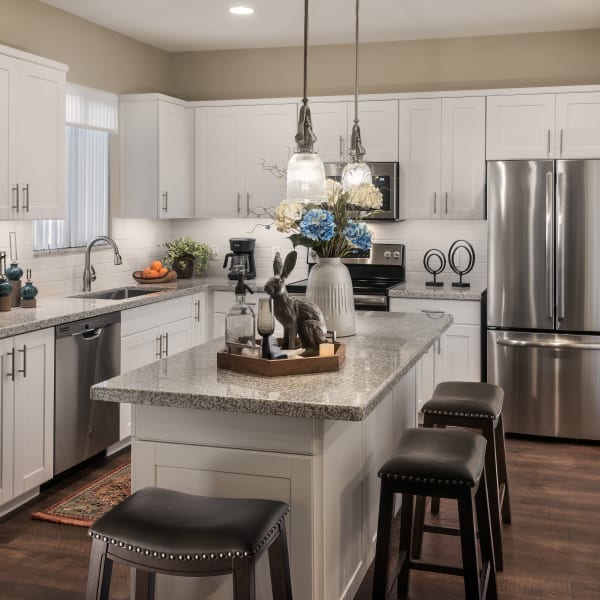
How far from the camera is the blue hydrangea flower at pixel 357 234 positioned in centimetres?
340

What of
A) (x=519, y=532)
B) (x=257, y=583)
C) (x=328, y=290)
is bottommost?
(x=519, y=532)

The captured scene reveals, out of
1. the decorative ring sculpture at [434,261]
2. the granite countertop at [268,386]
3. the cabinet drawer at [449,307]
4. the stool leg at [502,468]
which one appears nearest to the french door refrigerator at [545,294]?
the cabinet drawer at [449,307]

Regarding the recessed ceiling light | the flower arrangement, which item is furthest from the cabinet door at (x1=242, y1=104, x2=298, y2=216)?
the flower arrangement

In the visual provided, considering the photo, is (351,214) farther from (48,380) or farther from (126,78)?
(126,78)

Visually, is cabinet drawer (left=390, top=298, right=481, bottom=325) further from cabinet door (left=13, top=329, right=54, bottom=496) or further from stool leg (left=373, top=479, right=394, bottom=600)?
stool leg (left=373, top=479, right=394, bottom=600)

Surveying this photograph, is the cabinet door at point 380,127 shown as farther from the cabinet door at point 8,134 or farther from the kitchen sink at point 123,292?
the cabinet door at point 8,134

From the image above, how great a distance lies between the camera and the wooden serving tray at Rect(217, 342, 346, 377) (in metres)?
2.71

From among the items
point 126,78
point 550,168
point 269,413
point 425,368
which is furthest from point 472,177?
point 269,413

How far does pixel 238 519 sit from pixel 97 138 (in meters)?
4.20

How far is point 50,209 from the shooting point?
4684mm

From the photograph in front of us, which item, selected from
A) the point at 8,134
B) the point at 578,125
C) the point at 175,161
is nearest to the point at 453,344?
the point at 578,125

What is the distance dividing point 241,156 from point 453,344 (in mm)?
2181

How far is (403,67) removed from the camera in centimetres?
614

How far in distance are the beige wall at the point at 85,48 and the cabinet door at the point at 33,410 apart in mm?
1871
